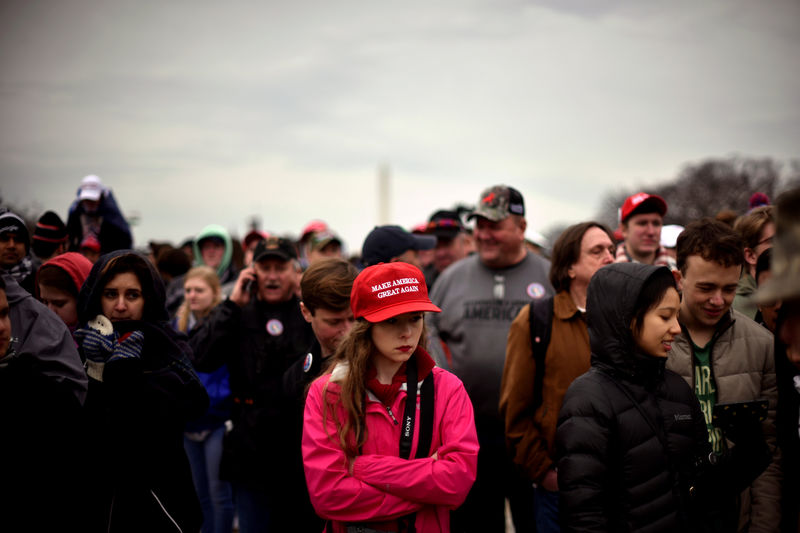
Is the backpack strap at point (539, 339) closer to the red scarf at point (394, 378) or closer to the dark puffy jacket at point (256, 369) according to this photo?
the red scarf at point (394, 378)

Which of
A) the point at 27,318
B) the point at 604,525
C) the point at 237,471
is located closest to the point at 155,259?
the point at 237,471

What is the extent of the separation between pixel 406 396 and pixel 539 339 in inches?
47.0

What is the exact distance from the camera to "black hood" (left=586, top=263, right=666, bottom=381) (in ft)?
8.46

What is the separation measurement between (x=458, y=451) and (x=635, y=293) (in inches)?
40.7

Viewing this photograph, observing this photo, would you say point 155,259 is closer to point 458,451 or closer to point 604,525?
point 458,451

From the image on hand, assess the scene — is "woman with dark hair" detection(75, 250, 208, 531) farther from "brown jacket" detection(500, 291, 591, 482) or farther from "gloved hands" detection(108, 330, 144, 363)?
"brown jacket" detection(500, 291, 591, 482)

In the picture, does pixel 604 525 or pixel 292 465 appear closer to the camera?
pixel 604 525

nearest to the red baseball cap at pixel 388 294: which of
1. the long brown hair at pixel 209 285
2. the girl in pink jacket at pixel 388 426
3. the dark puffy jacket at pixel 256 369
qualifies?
the girl in pink jacket at pixel 388 426

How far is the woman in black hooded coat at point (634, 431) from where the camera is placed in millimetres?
2420

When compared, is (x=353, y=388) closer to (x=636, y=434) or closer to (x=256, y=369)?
(x=636, y=434)

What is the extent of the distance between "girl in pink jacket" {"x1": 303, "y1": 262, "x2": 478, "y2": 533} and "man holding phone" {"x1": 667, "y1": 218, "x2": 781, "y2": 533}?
1.27 m

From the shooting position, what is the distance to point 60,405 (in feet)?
7.89

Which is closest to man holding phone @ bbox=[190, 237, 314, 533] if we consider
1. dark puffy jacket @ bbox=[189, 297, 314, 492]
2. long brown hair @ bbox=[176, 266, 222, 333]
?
dark puffy jacket @ bbox=[189, 297, 314, 492]

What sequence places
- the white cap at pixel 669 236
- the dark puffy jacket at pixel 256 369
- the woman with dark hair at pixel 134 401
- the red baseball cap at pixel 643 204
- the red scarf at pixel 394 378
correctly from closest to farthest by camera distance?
1. the red scarf at pixel 394 378
2. the woman with dark hair at pixel 134 401
3. the dark puffy jacket at pixel 256 369
4. the red baseball cap at pixel 643 204
5. the white cap at pixel 669 236
